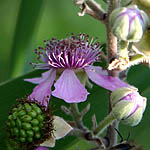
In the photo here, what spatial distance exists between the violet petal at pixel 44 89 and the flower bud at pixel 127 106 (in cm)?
22

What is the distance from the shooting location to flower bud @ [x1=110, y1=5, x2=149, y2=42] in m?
1.13

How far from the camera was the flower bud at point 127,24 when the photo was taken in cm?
113

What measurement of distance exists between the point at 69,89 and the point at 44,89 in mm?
85

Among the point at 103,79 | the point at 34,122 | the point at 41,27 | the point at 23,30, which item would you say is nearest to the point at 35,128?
the point at 34,122

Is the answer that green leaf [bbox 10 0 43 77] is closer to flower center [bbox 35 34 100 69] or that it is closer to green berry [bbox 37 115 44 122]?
flower center [bbox 35 34 100 69]

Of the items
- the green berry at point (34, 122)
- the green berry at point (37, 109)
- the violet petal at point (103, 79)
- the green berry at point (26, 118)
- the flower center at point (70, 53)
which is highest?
the flower center at point (70, 53)

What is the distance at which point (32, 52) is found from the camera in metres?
2.00

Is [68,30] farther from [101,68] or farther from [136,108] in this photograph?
[136,108]

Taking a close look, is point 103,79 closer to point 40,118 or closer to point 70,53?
point 70,53

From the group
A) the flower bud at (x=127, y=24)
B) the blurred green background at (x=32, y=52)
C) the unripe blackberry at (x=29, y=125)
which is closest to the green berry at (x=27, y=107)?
the unripe blackberry at (x=29, y=125)

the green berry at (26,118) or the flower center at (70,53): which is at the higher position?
the flower center at (70,53)

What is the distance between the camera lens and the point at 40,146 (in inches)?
50.3

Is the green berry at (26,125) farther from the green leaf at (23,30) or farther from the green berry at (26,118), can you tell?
the green leaf at (23,30)

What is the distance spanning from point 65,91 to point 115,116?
Result: 0.20 m
